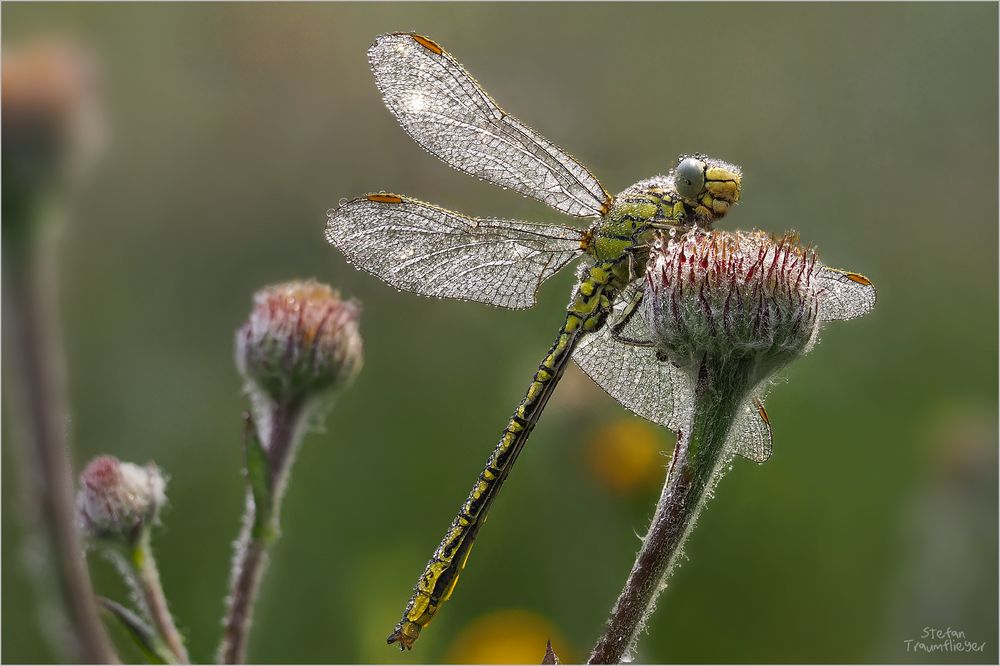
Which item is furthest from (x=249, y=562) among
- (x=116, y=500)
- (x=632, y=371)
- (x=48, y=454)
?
(x=632, y=371)

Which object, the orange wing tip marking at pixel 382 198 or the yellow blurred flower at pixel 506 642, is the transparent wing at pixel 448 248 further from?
the yellow blurred flower at pixel 506 642

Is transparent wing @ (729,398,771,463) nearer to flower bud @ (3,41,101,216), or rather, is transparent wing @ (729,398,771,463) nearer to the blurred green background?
the blurred green background

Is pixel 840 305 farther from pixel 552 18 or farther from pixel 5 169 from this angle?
pixel 552 18

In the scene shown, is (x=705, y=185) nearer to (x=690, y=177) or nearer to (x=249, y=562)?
(x=690, y=177)

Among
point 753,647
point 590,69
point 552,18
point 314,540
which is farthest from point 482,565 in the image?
point 552,18

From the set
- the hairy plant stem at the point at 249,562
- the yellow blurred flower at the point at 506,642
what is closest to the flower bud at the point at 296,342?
the hairy plant stem at the point at 249,562
